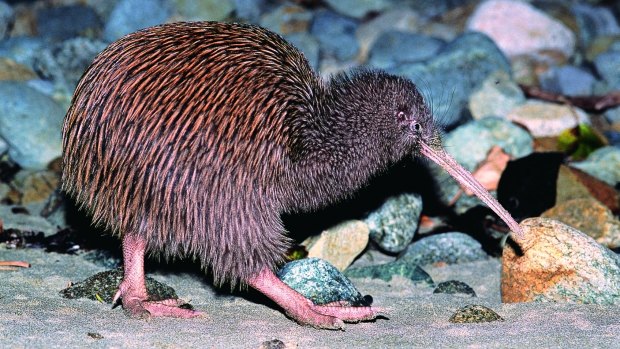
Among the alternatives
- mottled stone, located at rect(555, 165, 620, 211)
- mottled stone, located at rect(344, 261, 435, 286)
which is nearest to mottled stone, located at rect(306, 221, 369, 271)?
mottled stone, located at rect(344, 261, 435, 286)

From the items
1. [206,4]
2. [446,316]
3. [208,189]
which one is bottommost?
[446,316]

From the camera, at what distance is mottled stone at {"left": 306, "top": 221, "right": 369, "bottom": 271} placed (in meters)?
5.93

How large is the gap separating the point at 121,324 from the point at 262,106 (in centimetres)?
130

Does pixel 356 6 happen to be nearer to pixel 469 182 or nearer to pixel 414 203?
pixel 414 203

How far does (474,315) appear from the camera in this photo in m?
4.94

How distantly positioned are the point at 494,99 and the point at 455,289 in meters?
3.19

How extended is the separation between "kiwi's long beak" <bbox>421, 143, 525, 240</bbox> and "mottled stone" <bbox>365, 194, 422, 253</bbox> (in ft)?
3.00

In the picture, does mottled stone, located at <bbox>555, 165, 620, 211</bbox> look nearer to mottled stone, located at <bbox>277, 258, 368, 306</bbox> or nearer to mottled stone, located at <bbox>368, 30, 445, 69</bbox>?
mottled stone, located at <bbox>277, 258, 368, 306</bbox>

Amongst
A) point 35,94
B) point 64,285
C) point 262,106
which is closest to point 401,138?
point 262,106

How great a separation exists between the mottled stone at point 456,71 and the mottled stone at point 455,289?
2.46 metres

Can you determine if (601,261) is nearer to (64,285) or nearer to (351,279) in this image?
(351,279)

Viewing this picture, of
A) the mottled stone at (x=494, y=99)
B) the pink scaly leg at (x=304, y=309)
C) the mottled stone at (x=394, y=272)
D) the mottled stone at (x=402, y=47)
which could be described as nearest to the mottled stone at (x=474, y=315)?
the pink scaly leg at (x=304, y=309)

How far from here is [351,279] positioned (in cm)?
580

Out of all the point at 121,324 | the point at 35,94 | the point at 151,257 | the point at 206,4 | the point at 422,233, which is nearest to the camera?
the point at 121,324
